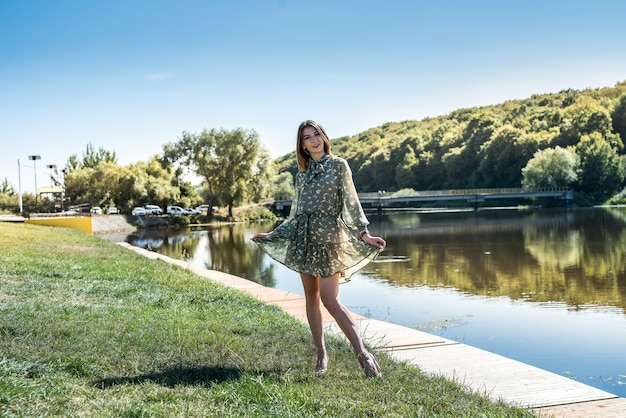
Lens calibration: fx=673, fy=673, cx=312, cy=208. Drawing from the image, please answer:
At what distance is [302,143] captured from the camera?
514cm

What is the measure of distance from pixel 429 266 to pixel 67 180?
5732 centimetres

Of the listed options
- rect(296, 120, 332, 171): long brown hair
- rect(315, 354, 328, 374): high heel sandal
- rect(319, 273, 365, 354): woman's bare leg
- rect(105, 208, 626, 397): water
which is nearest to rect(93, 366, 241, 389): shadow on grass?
rect(315, 354, 328, 374): high heel sandal

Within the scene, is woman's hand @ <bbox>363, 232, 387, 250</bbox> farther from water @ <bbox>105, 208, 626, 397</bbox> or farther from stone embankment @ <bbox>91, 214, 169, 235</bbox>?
stone embankment @ <bbox>91, 214, 169, 235</bbox>

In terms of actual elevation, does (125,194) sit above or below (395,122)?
below

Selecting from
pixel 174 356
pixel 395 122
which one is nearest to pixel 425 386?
pixel 174 356

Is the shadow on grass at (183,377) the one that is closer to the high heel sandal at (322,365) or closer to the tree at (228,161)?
the high heel sandal at (322,365)

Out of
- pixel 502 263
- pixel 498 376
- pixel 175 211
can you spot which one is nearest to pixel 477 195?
pixel 175 211

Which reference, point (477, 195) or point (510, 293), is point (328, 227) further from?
point (477, 195)

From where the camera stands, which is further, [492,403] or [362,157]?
[362,157]

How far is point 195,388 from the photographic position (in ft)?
13.9

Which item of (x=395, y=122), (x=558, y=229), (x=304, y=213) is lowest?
(x=558, y=229)

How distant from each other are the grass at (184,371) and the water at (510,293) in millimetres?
3068

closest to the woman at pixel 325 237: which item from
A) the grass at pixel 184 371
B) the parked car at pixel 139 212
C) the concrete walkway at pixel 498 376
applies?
the grass at pixel 184 371

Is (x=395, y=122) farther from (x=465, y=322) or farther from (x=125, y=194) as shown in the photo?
(x=465, y=322)
